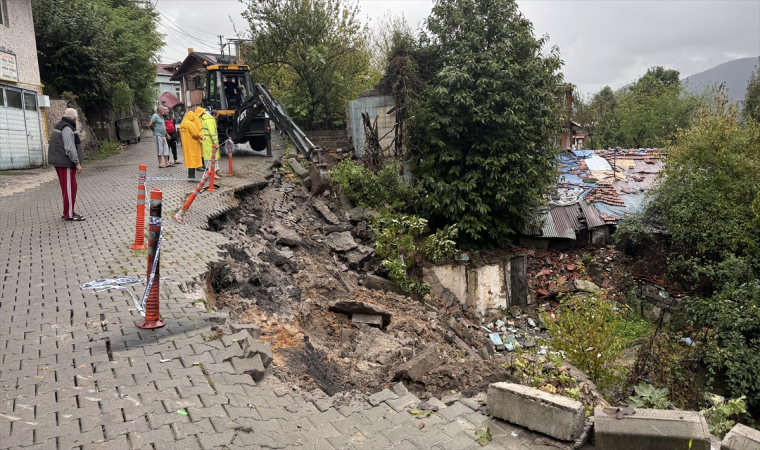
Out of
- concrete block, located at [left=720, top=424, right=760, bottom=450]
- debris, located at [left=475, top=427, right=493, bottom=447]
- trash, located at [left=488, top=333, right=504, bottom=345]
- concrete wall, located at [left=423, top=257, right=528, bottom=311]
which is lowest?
trash, located at [left=488, top=333, right=504, bottom=345]

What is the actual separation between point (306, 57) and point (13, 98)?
9628mm

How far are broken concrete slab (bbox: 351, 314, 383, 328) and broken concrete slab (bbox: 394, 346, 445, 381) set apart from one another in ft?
6.53

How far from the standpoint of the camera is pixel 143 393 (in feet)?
11.7

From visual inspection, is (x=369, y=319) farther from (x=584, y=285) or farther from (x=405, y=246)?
(x=584, y=285)

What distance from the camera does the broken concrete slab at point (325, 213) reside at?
1277 centimetres

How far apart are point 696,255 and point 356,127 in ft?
37.5

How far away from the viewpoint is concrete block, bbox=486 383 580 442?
3531mm

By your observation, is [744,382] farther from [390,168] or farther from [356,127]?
[356,127]

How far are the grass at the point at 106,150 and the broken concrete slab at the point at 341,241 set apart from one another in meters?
12.0

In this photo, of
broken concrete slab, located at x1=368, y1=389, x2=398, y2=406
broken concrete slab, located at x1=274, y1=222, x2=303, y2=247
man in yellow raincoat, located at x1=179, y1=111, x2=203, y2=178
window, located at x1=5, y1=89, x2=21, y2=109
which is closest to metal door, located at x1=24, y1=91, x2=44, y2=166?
window, located at x1=5, y1=89, x2=21, y2=109

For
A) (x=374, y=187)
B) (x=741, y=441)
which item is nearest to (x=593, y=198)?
(x=374, y=187)

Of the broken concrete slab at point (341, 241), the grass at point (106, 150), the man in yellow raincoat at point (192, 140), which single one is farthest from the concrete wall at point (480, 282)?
the grass at point (106, 150)

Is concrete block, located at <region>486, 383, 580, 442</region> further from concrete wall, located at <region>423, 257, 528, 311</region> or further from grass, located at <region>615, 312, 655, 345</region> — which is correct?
grass, located at <region>615, 312, 655, 345</region>

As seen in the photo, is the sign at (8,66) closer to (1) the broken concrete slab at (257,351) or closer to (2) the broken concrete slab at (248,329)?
(2) the broken concrete slab at (248,329)
